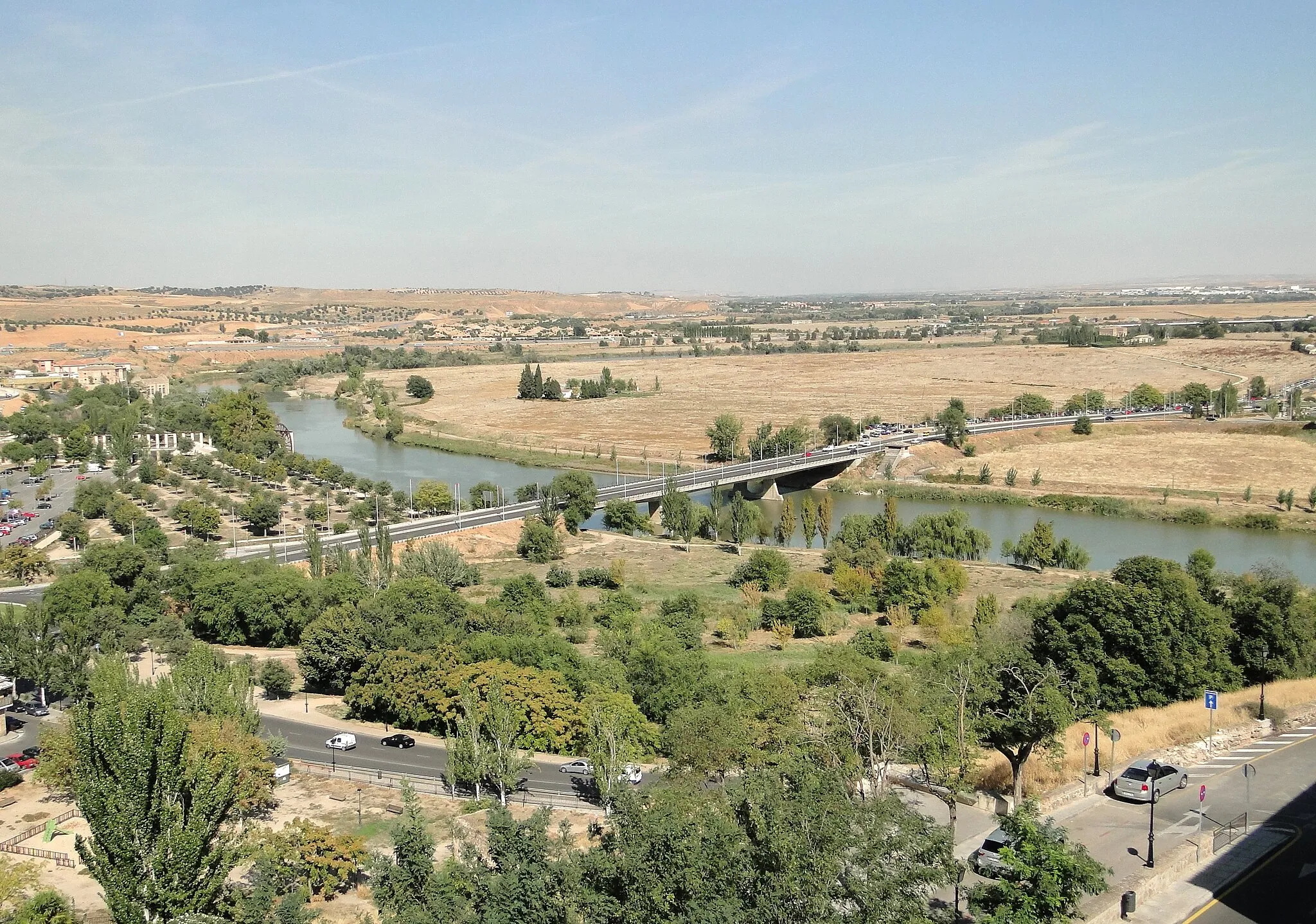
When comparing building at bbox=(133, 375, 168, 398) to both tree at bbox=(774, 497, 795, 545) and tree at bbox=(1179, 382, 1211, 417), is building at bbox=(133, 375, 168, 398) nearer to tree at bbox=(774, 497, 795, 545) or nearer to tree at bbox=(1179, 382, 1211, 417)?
tree at bbox=(774, 497, 795, 545)

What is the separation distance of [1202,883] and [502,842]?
7527 millimetres

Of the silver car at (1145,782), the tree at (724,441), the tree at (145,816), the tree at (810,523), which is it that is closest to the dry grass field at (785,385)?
the tree at (724,441)

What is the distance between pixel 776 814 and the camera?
10.3 metres

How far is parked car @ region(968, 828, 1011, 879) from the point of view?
38.4 feet

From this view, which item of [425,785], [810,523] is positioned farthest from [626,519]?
[425,785]

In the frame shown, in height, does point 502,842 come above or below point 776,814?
below

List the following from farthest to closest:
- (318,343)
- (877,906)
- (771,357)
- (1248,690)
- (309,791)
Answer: (318,343) < (771,357) < (1248,690) < (309,791) < (877,906)

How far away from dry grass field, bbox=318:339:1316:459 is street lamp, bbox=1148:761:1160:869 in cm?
4203

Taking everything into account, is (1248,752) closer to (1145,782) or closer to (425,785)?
(1145,782)

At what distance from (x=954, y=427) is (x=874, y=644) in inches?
1297

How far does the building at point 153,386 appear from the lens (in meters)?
76.0

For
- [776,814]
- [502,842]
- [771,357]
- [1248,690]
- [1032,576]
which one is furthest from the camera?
[771,357]

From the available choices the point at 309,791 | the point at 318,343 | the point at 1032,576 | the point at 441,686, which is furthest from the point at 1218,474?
the point at 318,343

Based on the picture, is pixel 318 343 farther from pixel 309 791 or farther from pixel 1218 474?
pixel 309 791
